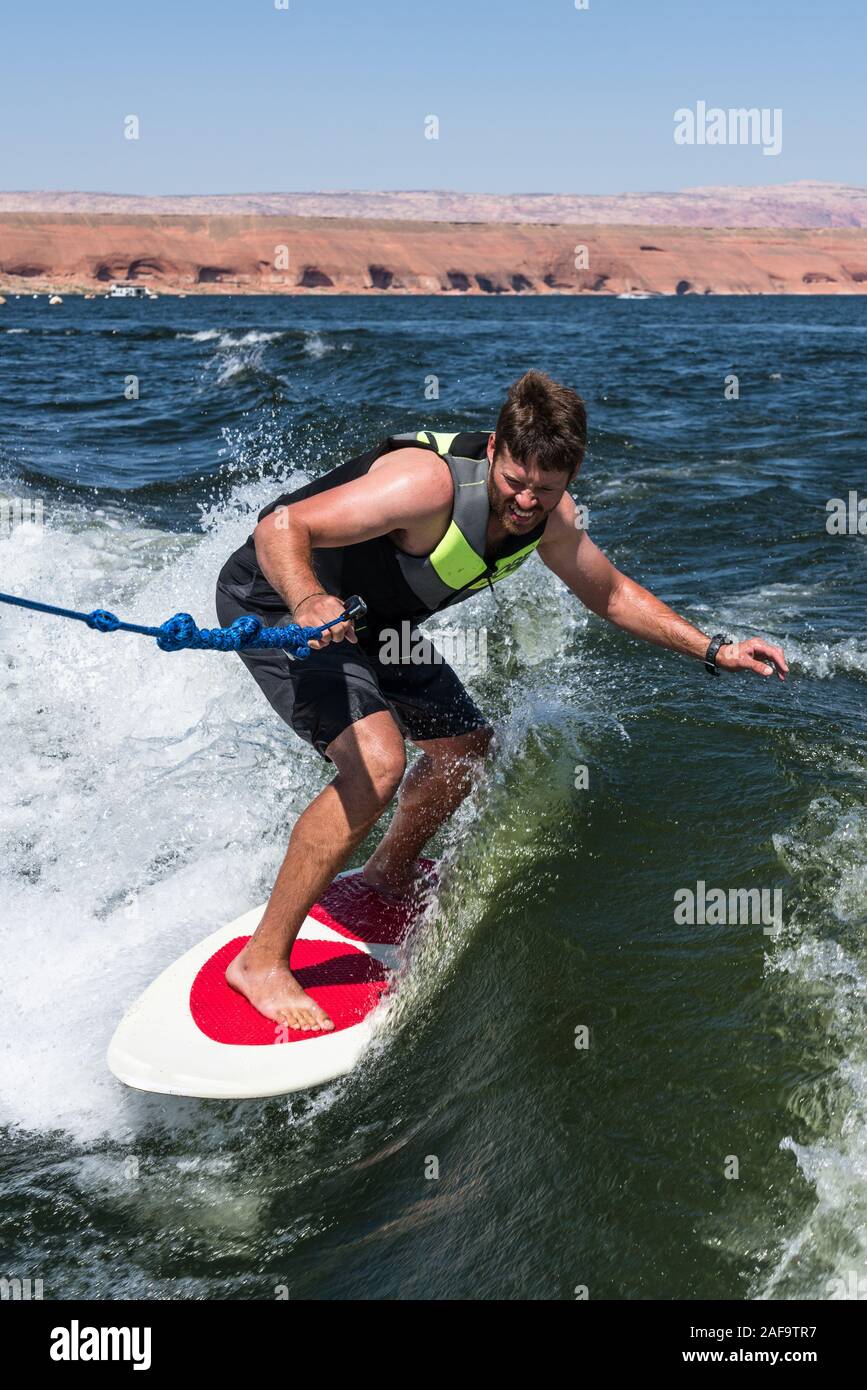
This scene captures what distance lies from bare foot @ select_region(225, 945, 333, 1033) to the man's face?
1.73 m

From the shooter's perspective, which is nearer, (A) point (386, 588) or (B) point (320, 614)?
(B) point (320, 614)

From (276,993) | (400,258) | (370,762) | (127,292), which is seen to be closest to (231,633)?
(370,762)

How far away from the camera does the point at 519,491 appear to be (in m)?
3.62

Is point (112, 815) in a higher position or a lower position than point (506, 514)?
lower

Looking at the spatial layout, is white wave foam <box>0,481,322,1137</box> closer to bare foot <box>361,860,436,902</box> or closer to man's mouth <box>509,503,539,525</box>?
bare foot <box>361,860,436,902</box>

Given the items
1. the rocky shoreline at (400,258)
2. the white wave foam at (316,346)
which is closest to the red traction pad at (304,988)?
the white wave foam at (316,346)

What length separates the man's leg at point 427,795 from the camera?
4582 millimetres

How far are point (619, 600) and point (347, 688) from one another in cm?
110

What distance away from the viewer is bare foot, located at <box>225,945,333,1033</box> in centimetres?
410

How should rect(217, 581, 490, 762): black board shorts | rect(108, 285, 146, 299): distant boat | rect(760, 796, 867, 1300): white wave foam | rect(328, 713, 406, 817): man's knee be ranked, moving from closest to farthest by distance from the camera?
1. rect(760, 796, 867, 1300): white wave foam
2. rect(328, 713, 406, 817): man's knee
3. rect(217, 581, 490, 762): black board shorts
4. rect(108, 285, 146, 299): distant boat

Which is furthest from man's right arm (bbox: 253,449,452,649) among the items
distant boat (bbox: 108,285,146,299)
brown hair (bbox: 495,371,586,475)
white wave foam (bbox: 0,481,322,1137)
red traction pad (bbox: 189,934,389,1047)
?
distant boat (bbox: 108,285,146,299)

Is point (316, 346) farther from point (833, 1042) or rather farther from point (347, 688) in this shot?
point (833, 1042)

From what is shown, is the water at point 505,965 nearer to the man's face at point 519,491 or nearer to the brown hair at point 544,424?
the man's face at point 519,491
